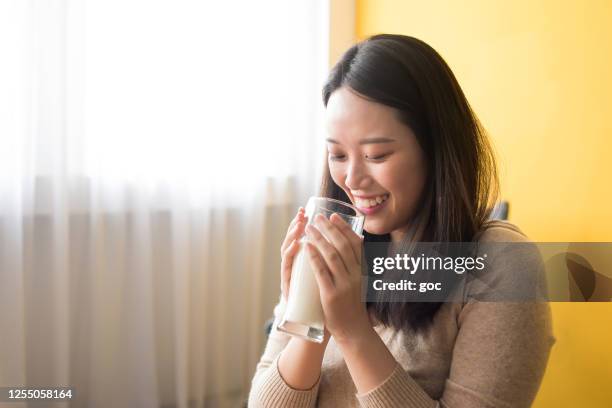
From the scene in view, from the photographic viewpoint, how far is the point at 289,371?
0.80 meters

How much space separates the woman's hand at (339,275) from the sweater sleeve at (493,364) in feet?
0.27

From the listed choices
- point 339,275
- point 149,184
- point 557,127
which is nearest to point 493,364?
point 339,275

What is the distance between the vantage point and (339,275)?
677mm

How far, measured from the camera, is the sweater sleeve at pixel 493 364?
65cm

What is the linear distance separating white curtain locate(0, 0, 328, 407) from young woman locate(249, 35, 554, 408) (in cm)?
104

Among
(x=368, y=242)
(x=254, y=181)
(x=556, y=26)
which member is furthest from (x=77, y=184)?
(x=556, y=26)

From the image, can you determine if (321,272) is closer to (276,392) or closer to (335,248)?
(335,248)

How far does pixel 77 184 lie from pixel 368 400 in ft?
4.18

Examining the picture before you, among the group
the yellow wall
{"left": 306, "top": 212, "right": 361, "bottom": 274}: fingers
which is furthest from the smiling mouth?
the yellow wall

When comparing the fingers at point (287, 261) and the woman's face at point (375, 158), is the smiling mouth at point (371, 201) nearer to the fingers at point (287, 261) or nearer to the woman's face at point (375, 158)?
the woman's face at point (375, 158)

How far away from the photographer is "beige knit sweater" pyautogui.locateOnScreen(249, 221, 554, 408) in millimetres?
655

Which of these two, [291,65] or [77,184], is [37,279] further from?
[291,65]

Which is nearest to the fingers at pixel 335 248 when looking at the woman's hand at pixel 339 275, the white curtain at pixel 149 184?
the woman's hand at pixel 339 275

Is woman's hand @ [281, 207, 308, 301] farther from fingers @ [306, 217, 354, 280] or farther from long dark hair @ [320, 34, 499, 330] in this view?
long dark hair @ [320, 34, 499, 330]
